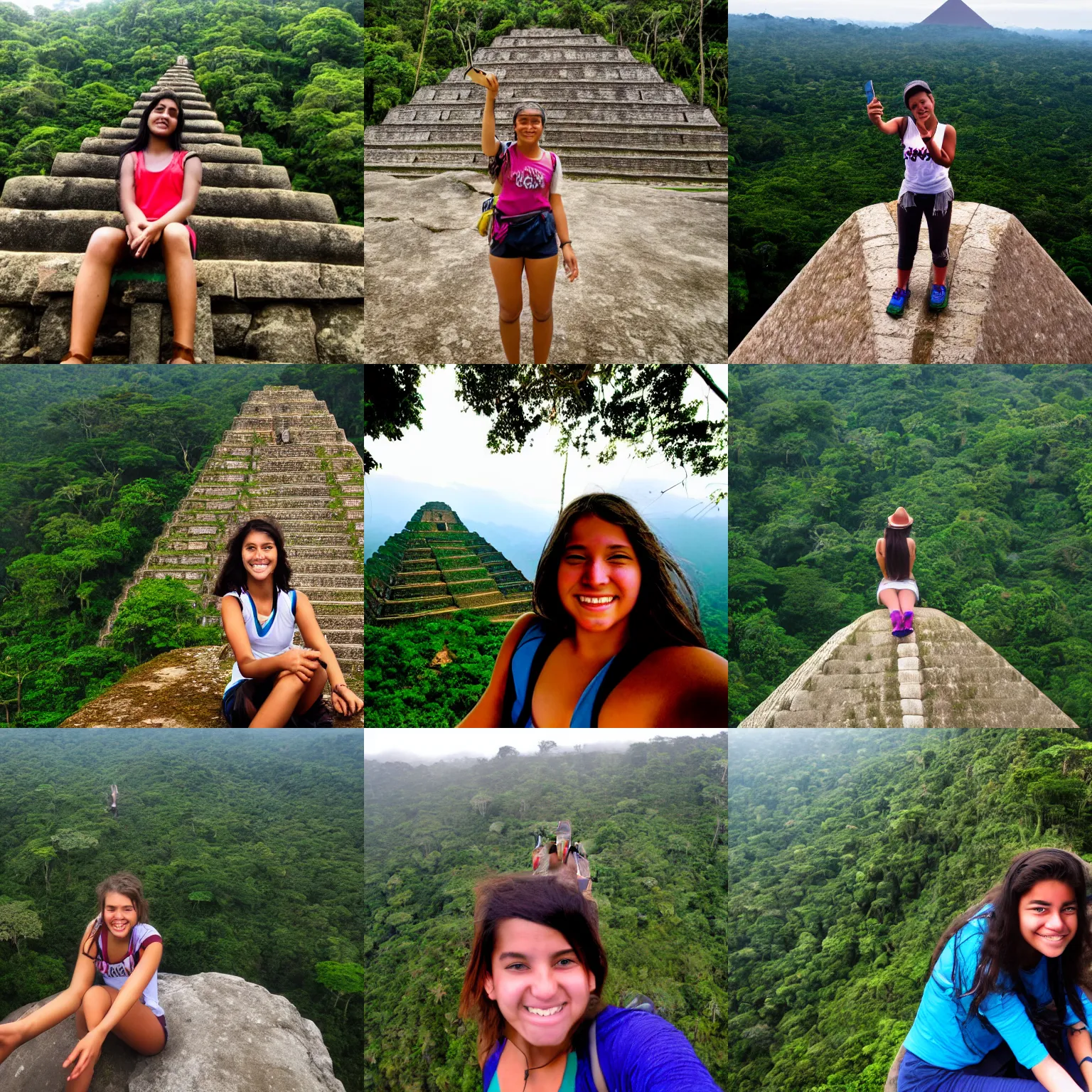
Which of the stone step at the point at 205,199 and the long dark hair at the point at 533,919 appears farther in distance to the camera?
the stone step at the point at 205,199

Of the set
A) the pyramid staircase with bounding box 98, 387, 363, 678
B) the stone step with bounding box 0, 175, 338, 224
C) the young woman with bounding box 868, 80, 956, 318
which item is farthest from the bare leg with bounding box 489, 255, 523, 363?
the young woman with bounding box 868, 80, 956, 318

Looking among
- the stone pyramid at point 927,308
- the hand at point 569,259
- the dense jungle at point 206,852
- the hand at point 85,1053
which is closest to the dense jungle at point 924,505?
the stone pyramid at point 927,308

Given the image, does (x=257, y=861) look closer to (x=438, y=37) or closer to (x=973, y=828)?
(x=973, y=828)

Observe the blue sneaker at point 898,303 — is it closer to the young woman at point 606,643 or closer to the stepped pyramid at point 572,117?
the stepped pyramid at point 572,117

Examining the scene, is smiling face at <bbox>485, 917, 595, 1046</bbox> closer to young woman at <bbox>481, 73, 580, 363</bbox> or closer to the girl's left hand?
the girl's left hand

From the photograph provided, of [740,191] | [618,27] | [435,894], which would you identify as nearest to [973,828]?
[435,894]
